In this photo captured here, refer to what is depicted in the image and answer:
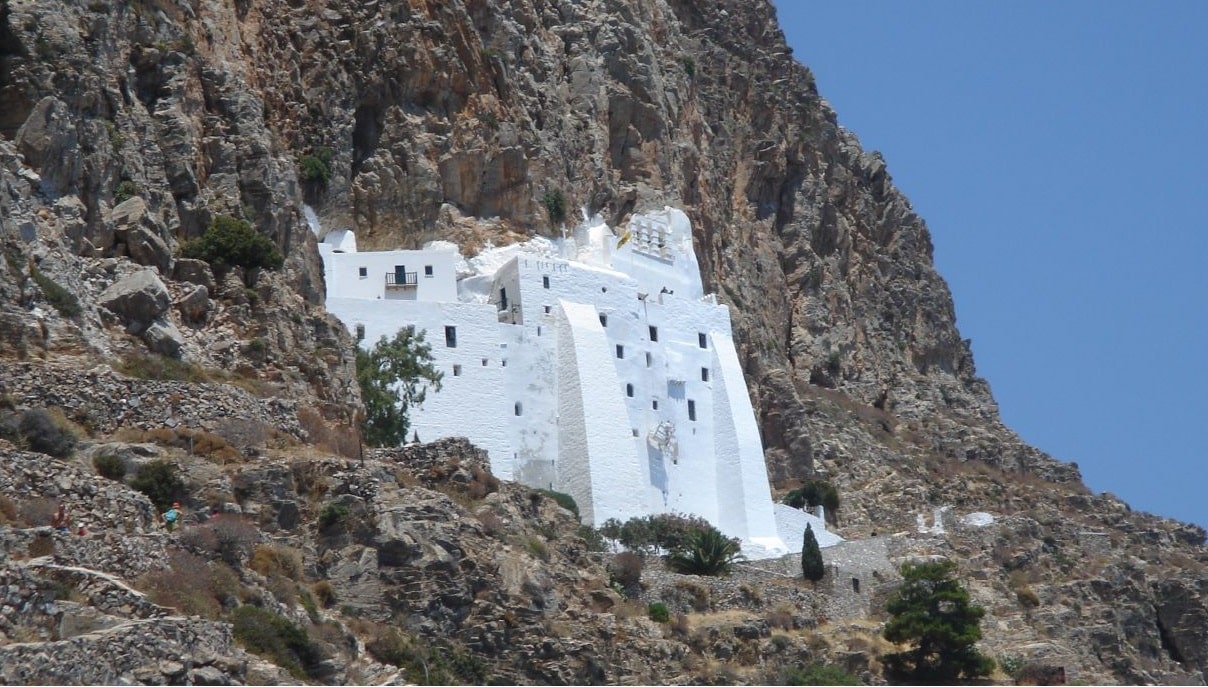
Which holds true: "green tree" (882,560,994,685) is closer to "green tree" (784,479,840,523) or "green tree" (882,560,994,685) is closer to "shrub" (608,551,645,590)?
"shrub" (608,551,645,590)

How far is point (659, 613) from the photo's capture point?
145 feet

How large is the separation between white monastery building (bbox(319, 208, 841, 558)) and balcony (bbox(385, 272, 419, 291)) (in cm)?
4

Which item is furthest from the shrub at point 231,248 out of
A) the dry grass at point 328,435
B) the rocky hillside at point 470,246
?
the dry grass at point 328,435

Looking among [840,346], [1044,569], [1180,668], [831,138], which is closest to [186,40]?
[1044,569]

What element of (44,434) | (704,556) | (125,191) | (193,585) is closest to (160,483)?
(44,434)

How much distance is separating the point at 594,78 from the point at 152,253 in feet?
101

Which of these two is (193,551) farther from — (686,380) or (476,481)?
(686,380)

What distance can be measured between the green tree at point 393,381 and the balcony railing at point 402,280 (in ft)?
7.57

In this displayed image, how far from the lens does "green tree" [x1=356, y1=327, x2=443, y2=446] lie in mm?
51062

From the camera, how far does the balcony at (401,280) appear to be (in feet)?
195

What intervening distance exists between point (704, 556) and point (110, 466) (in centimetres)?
2255

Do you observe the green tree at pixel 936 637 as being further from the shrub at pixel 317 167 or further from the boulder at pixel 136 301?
the shrub at pixel 317 167

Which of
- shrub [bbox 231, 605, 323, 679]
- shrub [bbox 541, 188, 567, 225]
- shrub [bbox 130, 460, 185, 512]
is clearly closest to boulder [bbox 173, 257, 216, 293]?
shrub [bbox 130, 460, 185, 512]

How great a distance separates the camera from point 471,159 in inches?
2505
